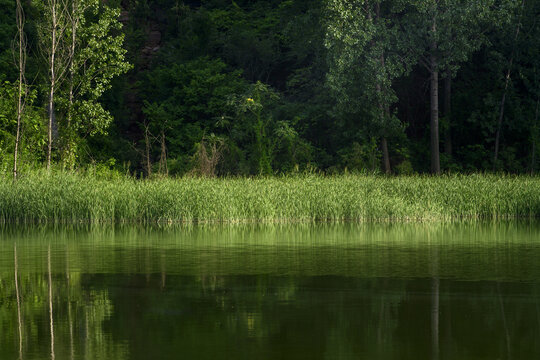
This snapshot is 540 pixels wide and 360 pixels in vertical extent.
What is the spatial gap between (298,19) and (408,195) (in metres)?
18.2

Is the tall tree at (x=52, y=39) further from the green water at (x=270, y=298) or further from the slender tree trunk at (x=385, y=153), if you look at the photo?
the green water at (x=270, y=298)

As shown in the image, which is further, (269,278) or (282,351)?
(269,278)

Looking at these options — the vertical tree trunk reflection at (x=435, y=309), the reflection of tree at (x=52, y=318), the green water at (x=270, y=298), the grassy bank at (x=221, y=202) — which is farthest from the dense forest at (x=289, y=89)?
the reflection of tree at (x=52, y=318)

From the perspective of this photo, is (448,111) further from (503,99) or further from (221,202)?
(221,202)

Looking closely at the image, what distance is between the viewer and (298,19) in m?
44.3

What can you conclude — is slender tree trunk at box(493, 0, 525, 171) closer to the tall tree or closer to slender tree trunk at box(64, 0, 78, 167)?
slender tree trunk at box(64, 0, 78, 167)

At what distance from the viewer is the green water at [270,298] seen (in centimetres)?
847

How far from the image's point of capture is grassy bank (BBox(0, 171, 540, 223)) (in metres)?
25.5

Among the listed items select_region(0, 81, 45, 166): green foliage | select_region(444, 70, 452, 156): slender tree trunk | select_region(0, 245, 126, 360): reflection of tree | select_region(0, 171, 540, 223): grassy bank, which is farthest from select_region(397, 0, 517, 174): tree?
select_region(0, 245, 126, 360): reflection of tree

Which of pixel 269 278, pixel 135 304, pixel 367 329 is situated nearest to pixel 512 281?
pixel 269 278

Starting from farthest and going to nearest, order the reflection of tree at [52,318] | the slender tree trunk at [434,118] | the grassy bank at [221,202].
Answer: the slender tree trunk at [434,118] < the grassy bank at [221,202] < the reflection of tree at [52,318]

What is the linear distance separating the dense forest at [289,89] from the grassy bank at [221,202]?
6.77 m

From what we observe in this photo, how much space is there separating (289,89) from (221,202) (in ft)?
81.9

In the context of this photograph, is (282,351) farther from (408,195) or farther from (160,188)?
(408,195)
